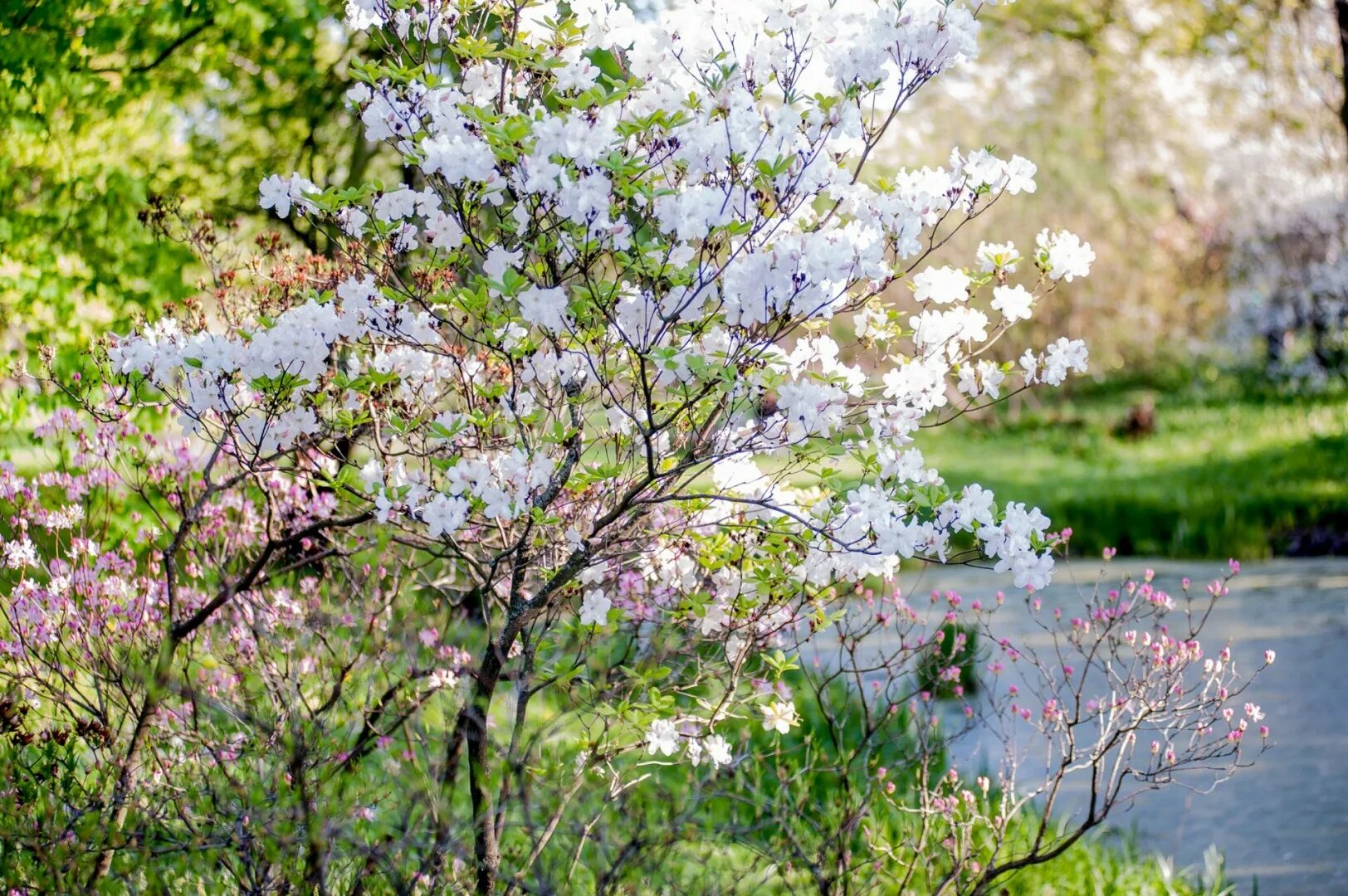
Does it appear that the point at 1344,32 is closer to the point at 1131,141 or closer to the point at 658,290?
the point at 658,290

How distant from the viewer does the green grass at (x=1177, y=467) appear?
8.31m

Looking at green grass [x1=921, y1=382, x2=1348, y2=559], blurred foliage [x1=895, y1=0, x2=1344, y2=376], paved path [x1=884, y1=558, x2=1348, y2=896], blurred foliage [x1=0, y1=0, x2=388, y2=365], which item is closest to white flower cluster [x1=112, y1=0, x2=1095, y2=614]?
paved path [x1=884, y1=558, x2=1348, y2=896]

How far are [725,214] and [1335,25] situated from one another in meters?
10.1

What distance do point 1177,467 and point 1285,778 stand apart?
6.45m

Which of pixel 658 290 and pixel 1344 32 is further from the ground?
pixel 1344 32

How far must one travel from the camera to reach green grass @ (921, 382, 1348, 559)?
8312 millimetres

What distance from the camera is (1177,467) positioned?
10.5 m

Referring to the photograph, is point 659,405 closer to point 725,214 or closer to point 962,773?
point 725,214

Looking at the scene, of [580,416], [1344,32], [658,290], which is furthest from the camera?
[1344,32]

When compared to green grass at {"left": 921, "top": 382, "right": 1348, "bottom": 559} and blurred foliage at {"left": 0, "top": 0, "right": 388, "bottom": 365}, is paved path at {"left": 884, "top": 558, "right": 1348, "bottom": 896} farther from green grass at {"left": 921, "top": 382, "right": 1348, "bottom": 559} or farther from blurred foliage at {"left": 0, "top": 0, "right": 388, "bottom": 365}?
blurred foliage at {"left": 0, "top": 0, "right": 388, "bottom": 365}

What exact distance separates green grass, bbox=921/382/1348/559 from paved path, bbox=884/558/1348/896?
3.65 feet

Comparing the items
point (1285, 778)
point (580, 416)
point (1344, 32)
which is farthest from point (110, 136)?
point (1344, 32)

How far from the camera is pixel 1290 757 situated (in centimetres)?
470

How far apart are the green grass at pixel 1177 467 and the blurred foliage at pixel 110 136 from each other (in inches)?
240
